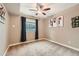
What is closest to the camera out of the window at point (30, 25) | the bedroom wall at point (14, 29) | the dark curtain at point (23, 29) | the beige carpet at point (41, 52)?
the beige carpet at point (41, 52)

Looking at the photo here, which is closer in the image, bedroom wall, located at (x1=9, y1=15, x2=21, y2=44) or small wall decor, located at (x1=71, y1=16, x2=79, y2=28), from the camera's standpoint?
→ small wall decor, located at (x1=71, y1=16, x2=79, y2=28)

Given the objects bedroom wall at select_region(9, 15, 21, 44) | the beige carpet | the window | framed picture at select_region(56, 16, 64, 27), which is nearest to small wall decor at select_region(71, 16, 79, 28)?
framed picture at select_region(56, 16, 64, 27)

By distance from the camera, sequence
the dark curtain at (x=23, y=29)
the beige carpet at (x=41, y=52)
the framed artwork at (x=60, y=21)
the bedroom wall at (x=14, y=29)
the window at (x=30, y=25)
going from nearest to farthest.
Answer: the beige carpet at (x=41, y=52)
the framed artwork at (x=60, y=21)
the bedroom wall at (x=14, y=29)
the dark curtain at (x=23, y=29)
the window at (x=30, y=25)

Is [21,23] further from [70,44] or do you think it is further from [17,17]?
[70,44]

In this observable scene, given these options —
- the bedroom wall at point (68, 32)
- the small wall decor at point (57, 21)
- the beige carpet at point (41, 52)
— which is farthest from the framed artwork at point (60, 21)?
the beige carpet at point (41, 52)

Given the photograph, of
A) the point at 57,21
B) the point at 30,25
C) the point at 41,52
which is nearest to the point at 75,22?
the point at 57,21

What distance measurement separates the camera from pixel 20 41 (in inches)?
187

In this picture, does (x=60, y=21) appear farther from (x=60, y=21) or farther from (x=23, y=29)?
(x=23, y=29)

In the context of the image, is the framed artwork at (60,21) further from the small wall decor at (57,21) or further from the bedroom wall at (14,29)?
the bedroom wall at (14,29)

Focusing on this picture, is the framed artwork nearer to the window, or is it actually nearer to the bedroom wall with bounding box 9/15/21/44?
the window

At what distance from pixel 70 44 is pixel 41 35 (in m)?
2.43

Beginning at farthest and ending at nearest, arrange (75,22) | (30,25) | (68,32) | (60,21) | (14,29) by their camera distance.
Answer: (30,25), (14,29), (60,21), (68,32), (75,22)

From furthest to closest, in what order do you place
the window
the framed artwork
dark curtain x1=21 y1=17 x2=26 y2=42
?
the window, dark curtain x1=21 y1=17 x2=26 y2=42, the framed artwork

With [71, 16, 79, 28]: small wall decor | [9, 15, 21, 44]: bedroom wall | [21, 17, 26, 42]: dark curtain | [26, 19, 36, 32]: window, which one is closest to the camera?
[71, 16, 79, 28]: small wall decor
